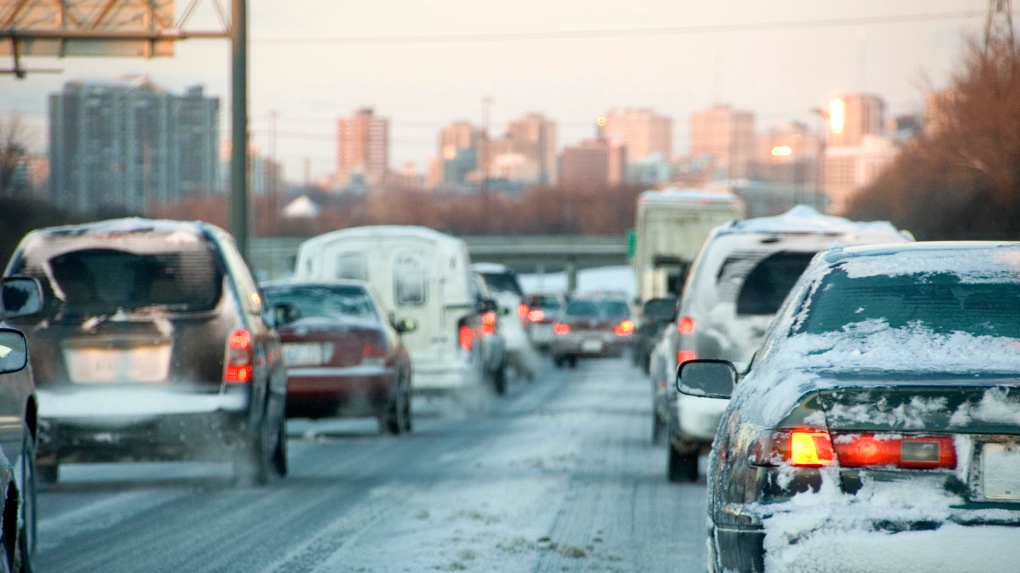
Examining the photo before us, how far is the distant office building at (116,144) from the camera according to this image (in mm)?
121938

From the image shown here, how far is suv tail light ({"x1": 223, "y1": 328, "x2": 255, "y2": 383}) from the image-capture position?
10883 mm

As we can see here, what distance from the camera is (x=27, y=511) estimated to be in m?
7.28

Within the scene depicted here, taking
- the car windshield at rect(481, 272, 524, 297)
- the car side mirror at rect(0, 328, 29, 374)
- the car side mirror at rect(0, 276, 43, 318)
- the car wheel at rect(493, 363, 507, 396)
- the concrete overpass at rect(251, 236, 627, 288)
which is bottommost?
the concrete overpass at rect(251, 236, 627, 288)

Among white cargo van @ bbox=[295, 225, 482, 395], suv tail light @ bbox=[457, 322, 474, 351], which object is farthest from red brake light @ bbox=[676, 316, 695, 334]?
suv tail light @ bbox=[457, 322, 474, 351]

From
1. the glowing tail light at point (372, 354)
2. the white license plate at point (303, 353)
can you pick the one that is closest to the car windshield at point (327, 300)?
the glowing tail light at point (372, 354)

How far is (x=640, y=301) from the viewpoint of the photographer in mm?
34562

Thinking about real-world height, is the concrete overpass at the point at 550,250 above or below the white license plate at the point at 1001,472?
below

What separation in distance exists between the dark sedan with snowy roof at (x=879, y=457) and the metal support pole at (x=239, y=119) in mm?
17070

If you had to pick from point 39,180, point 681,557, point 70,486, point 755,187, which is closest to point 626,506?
point 681,557

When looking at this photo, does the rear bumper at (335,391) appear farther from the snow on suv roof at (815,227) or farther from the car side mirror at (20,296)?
the snow on suv roof at (815,227)

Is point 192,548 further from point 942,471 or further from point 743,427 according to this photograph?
point 942,471

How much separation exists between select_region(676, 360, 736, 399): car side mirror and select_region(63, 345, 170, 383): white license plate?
213 inches

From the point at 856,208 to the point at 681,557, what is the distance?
222 feet

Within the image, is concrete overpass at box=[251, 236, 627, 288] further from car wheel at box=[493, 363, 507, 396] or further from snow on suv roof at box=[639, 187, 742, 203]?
car wheel at box=[493, 363, 507, 396]
